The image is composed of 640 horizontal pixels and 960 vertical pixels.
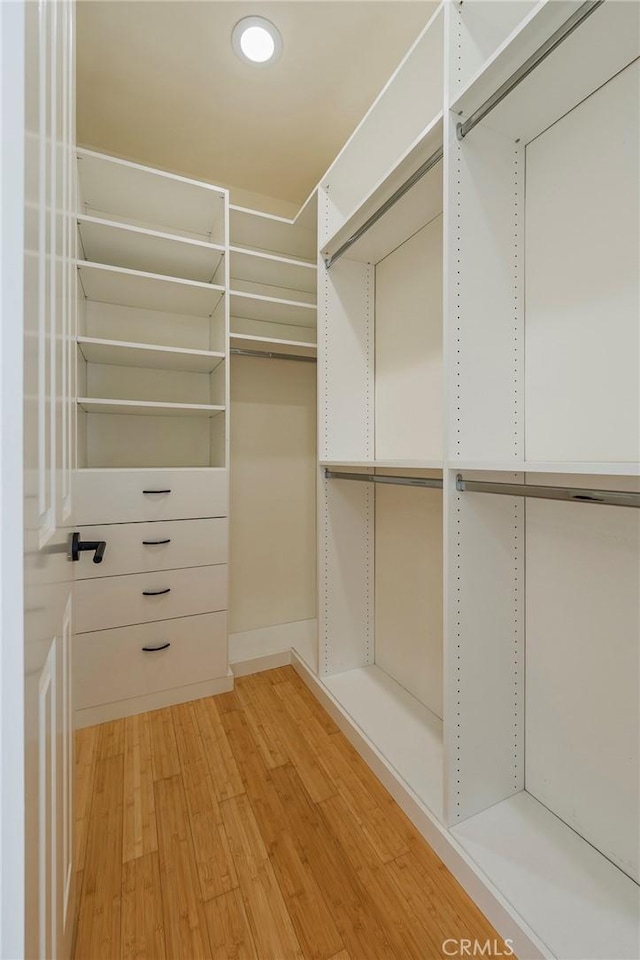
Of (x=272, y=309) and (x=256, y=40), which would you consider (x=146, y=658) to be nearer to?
(x=272, y=309)

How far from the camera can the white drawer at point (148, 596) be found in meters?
1.72

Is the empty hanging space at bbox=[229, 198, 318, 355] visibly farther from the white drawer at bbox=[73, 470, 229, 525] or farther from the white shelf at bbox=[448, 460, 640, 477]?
the white shelf at bbox=[448, 460, 640, 477]

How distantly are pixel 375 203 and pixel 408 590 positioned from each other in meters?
1.52

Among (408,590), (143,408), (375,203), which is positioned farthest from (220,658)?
(375,203)

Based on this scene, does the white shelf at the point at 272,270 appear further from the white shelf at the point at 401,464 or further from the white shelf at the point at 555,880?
the white shelf at the point at 555,880

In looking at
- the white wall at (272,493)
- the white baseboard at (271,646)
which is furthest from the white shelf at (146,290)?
the white baseboard at (271,646)

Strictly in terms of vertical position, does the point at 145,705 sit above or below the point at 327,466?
below

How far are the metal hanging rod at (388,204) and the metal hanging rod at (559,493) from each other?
0.94 m

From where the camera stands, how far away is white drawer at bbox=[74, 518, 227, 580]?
5.68ft

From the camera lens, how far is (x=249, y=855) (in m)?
1.16

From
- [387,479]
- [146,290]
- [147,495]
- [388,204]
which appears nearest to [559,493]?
[387,479]

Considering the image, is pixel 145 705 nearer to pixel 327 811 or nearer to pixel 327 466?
pixel 327 811

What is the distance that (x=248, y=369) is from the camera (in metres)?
2.38

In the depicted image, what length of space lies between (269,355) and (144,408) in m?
0.72
